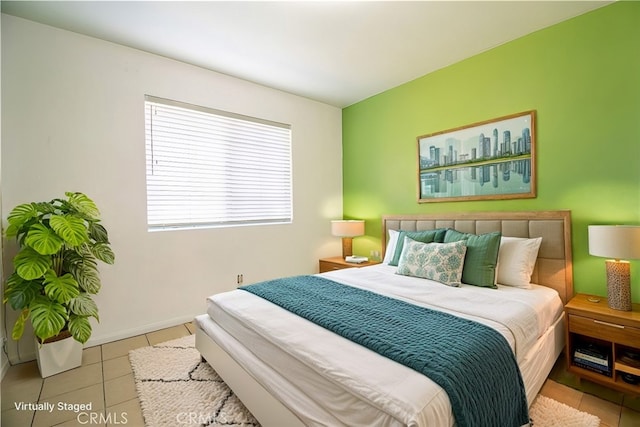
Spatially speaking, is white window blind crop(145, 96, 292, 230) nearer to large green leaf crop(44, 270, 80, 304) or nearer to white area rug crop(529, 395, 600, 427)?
large green leaf crop(44, 270, 80, 304)

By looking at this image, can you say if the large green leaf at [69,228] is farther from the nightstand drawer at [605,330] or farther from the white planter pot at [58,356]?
the nightstand drawer at [605,330]

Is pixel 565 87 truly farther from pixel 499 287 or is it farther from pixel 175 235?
pixel 175 235

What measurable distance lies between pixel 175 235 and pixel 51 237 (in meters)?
1.15

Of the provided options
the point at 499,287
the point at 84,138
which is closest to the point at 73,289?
the point at 84,138

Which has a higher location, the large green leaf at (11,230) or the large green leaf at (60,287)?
the large green leaf at (11,230)

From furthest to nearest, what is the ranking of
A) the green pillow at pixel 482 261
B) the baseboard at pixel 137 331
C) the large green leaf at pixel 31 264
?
the baseboard at pixel 137 331 → the green pillow at pixel 482 261 → the large green leaf at pixel 31 264

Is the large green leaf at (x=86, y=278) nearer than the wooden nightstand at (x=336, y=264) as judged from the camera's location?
Yes

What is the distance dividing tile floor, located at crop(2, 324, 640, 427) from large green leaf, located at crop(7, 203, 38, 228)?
3.76ft

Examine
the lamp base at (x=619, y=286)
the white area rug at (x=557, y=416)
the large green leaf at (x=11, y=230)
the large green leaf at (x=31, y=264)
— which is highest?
the large green leaf at (x=11, y=230)

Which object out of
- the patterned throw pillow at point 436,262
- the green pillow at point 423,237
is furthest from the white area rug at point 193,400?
the green pillow at point 423,237

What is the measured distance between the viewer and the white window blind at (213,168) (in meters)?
3.09

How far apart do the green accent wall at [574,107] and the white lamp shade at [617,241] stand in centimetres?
41

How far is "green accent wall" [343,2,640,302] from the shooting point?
7.27 feet

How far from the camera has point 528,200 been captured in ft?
8.87
